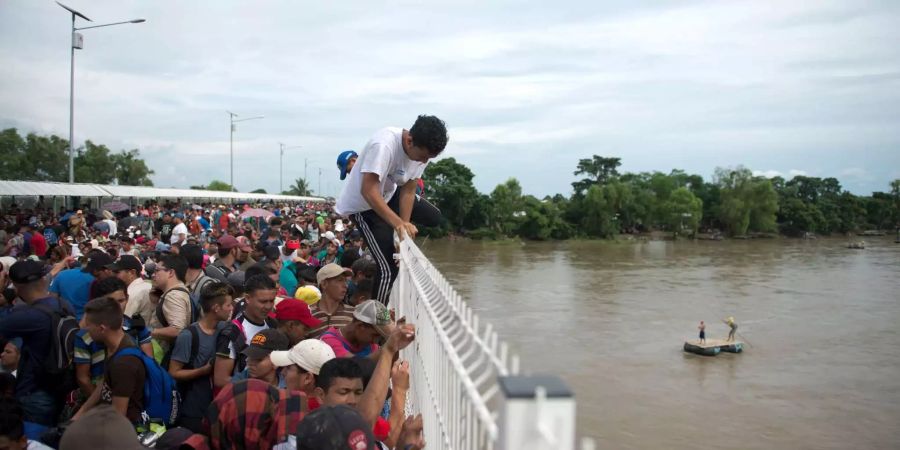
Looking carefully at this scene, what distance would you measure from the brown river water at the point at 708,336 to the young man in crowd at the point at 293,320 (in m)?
18.2

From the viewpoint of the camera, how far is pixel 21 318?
163 inches

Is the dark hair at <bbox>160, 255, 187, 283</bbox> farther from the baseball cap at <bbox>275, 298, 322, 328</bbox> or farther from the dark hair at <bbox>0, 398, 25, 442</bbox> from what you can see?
the dark hair at <bbox>0, 398, 25, 442</bbox>

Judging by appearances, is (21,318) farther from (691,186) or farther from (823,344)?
(691,186)

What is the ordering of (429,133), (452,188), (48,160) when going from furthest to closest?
(452,188) < (48,160) < (429,133)

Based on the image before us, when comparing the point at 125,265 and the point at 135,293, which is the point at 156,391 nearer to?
the point at 135,293

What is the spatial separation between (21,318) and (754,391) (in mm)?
28110

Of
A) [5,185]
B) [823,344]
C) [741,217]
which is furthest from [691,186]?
[5,185]

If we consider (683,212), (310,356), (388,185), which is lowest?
(310,356)

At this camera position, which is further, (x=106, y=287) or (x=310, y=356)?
(x=106, y=287)

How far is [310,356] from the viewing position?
3.27 meters

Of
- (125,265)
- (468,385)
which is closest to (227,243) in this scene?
(125,265)

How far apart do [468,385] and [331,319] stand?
355 cm

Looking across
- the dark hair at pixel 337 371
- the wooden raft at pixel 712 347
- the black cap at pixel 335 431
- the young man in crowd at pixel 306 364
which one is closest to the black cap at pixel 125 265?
the young man in crowd at pixel 306 364

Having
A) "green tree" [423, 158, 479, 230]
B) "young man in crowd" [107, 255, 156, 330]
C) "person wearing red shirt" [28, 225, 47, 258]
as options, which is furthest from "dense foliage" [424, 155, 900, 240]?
"young man in crowd" [107, 255, 156, 330]
